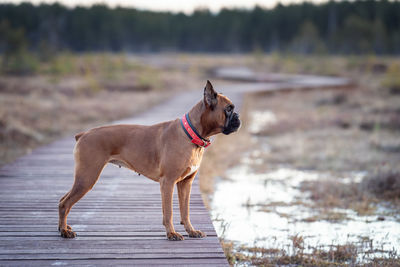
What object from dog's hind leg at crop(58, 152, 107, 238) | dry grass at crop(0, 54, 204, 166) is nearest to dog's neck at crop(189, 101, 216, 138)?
dog's hind leg at crop(58, 152, 107, 238)

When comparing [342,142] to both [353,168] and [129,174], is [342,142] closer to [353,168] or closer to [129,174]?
[353,168]

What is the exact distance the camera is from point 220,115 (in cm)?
363

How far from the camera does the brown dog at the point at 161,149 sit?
11.9ft

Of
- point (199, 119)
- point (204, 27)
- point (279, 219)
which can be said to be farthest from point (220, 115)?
point (204, 27)

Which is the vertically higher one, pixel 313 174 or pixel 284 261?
pixel 284 261

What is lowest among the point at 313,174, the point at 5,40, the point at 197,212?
the point at 313,174

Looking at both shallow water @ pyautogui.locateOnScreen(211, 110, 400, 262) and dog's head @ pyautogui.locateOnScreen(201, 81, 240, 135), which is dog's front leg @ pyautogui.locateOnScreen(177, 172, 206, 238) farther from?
shallow water @ pyautogui.locateOnScreen(211, 110, 400, 262)

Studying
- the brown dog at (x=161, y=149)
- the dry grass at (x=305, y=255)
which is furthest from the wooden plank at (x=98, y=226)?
the dry grass at (x=305, y=255)

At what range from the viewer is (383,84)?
77.2ft

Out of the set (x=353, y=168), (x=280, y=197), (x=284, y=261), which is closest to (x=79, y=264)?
(x=284, y=261)

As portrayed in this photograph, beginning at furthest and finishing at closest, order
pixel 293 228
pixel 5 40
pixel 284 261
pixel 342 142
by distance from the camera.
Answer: pixel 5 40 → pixel 342 142 → pixel 293 228 → pixel 284 261

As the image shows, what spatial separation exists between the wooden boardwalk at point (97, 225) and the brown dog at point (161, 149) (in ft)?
0.67

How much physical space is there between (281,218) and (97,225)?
296 cm

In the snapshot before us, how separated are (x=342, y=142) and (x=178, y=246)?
28.5 feet
